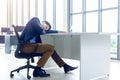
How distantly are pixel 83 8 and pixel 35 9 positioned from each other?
3402 millimetres

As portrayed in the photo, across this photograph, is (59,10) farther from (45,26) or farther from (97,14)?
(45,26)

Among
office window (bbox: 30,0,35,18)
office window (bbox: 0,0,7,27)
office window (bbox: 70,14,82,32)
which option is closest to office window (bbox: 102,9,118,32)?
office window (bbox: 70,14,82,32)

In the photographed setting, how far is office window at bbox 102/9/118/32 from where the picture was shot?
5723 millimetres

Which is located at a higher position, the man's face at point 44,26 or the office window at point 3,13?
the office window at point 3,13

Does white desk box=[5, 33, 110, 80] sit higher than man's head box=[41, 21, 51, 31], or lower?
lower

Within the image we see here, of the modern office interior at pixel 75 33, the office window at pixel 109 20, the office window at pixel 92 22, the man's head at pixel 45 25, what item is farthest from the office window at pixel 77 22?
the man's head at pixel 45 25

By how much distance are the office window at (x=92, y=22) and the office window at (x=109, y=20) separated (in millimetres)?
332

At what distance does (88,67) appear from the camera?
2736mm

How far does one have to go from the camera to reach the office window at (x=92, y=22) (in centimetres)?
639

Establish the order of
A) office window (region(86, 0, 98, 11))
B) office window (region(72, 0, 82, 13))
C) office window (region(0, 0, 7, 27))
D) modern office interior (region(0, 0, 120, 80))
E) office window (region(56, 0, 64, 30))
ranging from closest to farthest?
1. modern office interior (region(0, 0, 120, 80))
2. office window (region(86, 0, 98, 11))
3. office window (region(72, 0, 82, 13))
4. office window (region(56, 0, 64, 30))
5. office window (region(0, 0, 7, 27))

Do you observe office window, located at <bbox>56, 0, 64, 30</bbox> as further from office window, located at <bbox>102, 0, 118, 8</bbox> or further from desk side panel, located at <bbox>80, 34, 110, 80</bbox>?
desk side panel, located at <bbox>80, 34, 110, 80</bbox>

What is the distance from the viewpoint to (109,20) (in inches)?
234

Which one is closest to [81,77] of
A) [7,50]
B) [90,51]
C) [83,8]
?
[90,51]

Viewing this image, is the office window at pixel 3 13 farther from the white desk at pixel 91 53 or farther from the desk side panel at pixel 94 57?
the desk side panel at pixel 94 57
